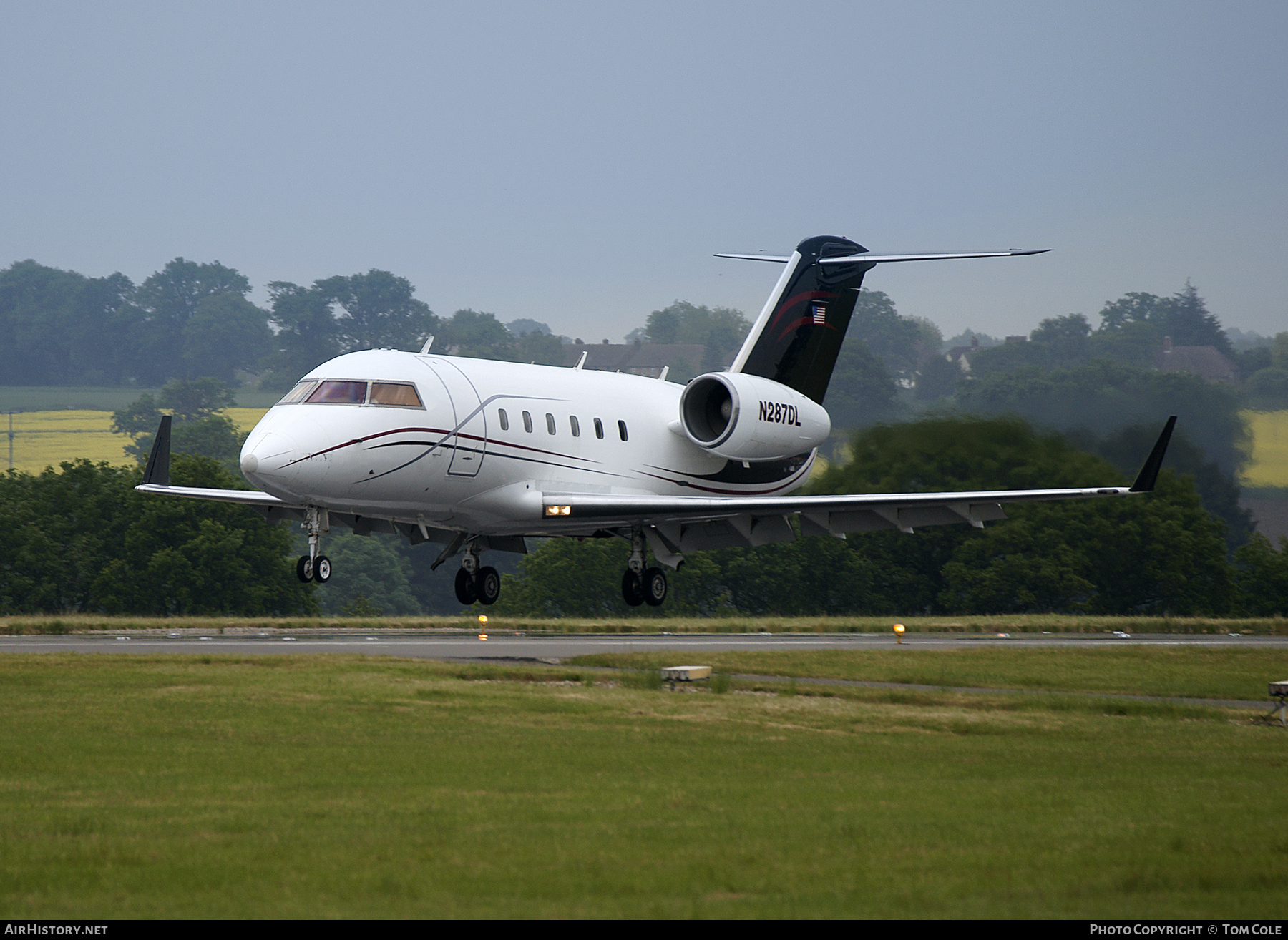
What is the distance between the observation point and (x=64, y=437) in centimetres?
12038

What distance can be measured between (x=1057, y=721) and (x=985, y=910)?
31.4 ft

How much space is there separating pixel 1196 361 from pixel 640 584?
254 feet

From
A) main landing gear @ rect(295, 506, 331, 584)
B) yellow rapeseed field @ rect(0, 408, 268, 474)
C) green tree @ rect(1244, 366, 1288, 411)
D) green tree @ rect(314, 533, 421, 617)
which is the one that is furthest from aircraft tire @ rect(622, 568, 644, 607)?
yellow rapeseed field @ rect(0, 408, 268, 474)

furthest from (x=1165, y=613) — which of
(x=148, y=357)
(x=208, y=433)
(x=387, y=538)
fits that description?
(x=148, y=357)

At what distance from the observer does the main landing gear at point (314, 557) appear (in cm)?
2547

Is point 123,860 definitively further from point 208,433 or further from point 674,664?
point 208,433

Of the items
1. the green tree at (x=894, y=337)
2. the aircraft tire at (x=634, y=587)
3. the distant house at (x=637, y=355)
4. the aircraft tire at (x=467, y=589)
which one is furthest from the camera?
the distant house at (x=637, y=355)

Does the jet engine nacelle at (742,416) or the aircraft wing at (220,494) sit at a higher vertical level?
the jet engine nacelle at (742,416)

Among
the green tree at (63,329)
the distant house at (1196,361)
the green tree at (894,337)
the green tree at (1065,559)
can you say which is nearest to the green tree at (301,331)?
the green tree at (63,329)

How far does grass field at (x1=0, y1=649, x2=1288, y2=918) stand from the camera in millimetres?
8461

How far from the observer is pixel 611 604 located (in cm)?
6819

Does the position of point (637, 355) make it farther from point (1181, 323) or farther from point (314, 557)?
point (314, 557)

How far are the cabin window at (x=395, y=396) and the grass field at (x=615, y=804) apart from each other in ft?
25.9

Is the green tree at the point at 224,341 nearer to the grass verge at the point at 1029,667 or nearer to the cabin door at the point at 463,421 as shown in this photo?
the cabin door at the point at 463,421
